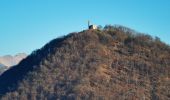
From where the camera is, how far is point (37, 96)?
2601 inches

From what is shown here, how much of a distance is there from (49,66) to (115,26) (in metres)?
15.9

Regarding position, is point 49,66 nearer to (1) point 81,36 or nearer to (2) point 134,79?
(1) point 81,36

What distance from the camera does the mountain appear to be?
6538cm

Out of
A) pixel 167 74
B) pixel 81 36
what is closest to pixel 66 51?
pixel 81 36

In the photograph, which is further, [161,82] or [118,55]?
[118,55]

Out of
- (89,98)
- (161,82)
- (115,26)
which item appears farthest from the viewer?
(115,26)

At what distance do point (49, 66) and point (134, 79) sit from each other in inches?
505

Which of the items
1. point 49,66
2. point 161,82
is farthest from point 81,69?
point 161,82

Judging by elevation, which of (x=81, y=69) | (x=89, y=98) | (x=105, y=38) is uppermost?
(x=105, y=38)

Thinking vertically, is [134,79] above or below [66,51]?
below

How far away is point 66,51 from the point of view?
2955 inches

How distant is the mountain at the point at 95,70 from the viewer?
65375 millimetres

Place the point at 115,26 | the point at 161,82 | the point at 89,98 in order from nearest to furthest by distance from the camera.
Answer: the point at 89,98 → the point at 161,82 → the point at 115,26

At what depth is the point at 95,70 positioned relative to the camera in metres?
69.8
